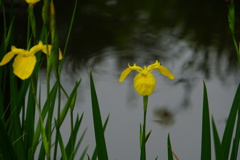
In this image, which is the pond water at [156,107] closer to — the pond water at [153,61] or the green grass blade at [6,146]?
the pond water at [153,61]

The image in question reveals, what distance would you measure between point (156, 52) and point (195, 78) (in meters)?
0.31

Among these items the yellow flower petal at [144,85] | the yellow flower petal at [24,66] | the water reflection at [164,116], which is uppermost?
the yellow flower petal at [24,66]

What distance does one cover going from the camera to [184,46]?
7.93 feet

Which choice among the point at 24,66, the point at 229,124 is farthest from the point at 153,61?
the point at 24,66

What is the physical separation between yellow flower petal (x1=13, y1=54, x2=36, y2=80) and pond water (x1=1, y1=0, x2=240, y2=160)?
1.11 meters

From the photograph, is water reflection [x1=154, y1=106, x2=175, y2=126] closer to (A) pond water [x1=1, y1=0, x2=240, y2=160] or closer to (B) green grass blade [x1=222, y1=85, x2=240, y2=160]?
(A) pond water [x1=1, y1=0, x2=240, y2=160]

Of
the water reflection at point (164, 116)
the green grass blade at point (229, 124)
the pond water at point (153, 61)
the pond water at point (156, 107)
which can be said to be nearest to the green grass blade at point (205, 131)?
the green grass blade at point (229, 124)

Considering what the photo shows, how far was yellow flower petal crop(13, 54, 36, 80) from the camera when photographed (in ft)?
1.60

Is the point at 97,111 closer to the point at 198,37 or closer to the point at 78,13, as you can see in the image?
the point at 198,37

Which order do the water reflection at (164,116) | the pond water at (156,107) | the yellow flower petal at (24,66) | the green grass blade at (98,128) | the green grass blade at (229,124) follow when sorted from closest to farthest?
the yellow flower petal at (24,66), the green grass blade at (98,128), the green grass blade at (229,124), the pond water at (156,107), the water reflection at (164,116)

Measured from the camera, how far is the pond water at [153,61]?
1702 mm

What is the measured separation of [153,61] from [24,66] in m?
1.68

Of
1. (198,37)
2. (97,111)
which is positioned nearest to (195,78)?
(198,37)

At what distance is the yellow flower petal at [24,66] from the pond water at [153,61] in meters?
1.11
